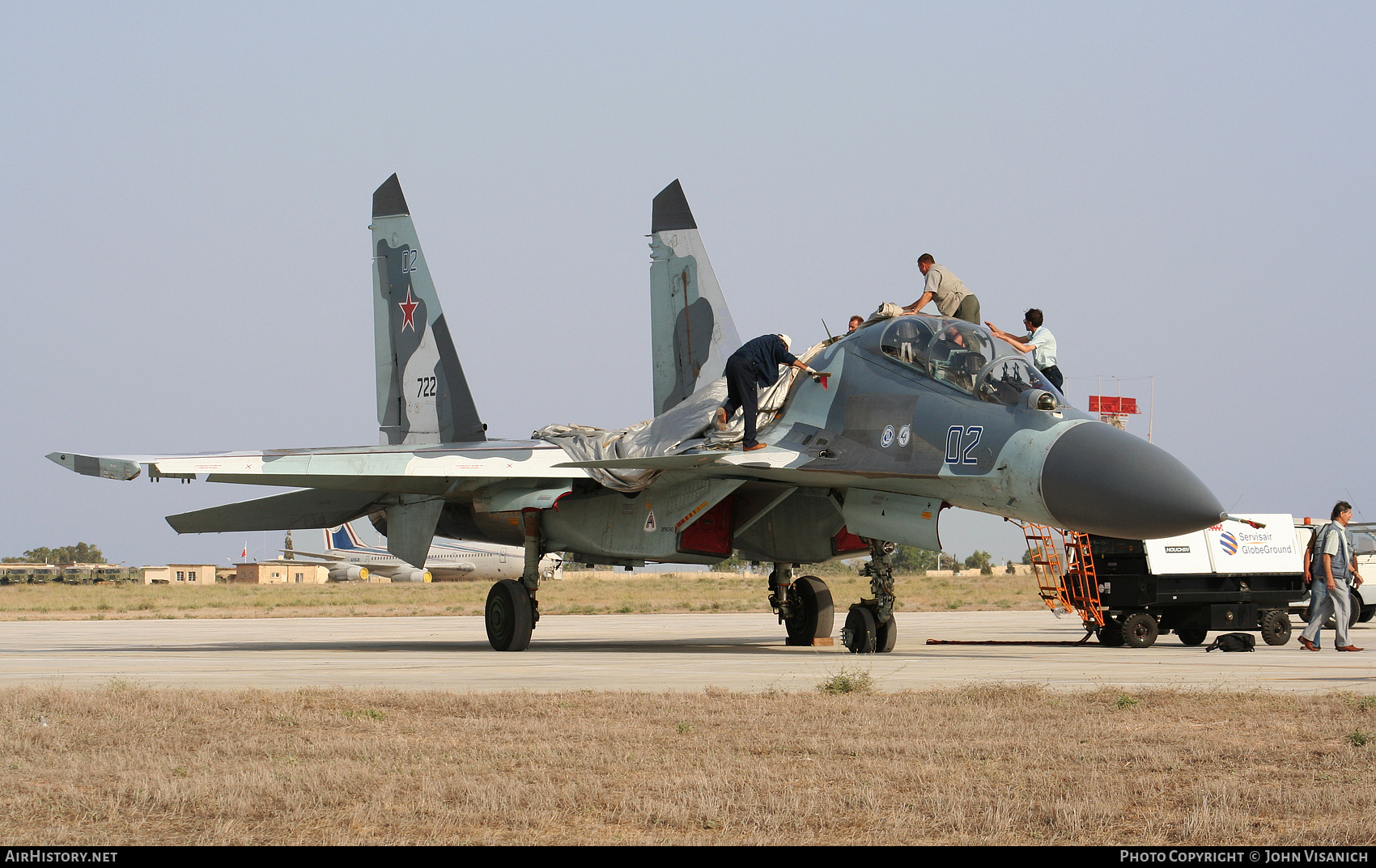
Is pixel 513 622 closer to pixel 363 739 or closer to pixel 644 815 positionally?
pixel 363 739

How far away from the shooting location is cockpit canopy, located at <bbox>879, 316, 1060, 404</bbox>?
1162 centimetres

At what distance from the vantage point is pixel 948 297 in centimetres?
1370

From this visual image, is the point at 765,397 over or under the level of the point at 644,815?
over

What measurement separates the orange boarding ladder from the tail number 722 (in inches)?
158

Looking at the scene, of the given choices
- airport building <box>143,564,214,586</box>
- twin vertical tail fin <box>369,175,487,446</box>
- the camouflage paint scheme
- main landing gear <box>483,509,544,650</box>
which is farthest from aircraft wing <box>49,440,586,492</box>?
Result: airport building <box>143,564,214,586</box>

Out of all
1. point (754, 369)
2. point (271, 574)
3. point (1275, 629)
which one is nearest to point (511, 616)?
point (754, 369)

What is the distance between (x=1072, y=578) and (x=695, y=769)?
11379 millimetres

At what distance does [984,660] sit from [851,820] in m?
8.02

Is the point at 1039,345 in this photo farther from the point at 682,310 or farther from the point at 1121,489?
the point at 682,310

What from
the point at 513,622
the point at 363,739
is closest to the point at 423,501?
the point at 513,622

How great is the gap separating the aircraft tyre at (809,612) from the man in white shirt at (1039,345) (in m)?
4.01

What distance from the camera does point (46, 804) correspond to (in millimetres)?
4672

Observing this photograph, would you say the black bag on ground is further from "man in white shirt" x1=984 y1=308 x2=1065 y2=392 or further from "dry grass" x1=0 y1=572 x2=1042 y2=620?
"dry grass" x1=0 y1=572 x2=1042 y2=620

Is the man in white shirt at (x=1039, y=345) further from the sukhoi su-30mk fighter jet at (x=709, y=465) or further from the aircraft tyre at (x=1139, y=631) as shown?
the aircraft tyre at (x=1139, y=631)
